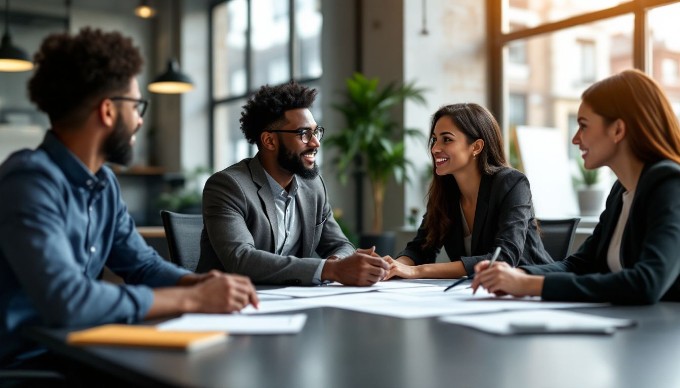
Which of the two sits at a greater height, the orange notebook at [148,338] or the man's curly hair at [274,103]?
the man's curly hair at [274,103]

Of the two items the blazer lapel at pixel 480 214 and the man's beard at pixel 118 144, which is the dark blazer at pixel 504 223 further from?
the man's beard at pixel 118 144

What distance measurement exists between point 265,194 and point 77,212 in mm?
1079

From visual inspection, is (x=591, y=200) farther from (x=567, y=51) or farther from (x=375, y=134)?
(x=375, y=134)

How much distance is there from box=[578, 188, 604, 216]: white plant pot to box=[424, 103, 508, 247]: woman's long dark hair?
8.61ft

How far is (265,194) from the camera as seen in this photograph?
2621 mm

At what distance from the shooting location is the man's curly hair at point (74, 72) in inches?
62.5

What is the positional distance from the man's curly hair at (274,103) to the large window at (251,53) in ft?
14.2

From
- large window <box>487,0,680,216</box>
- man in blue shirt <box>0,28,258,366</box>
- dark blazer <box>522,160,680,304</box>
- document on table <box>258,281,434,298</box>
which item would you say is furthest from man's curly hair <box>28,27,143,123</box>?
large window <box>487,0,680,216</box>

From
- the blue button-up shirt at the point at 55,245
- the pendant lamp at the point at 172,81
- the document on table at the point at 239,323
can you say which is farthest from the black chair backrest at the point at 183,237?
the pendant lamp at the point at 172,81

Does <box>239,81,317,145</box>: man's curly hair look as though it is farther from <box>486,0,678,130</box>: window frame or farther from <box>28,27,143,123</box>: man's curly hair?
<box>486,0,678,130</box>: window frame

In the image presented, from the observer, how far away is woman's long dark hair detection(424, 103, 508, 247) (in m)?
2.78

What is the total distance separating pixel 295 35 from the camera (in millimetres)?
8055

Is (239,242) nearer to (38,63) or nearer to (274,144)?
(274,144)

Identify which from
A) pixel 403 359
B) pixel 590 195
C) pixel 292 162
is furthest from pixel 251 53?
pixel 403 359
